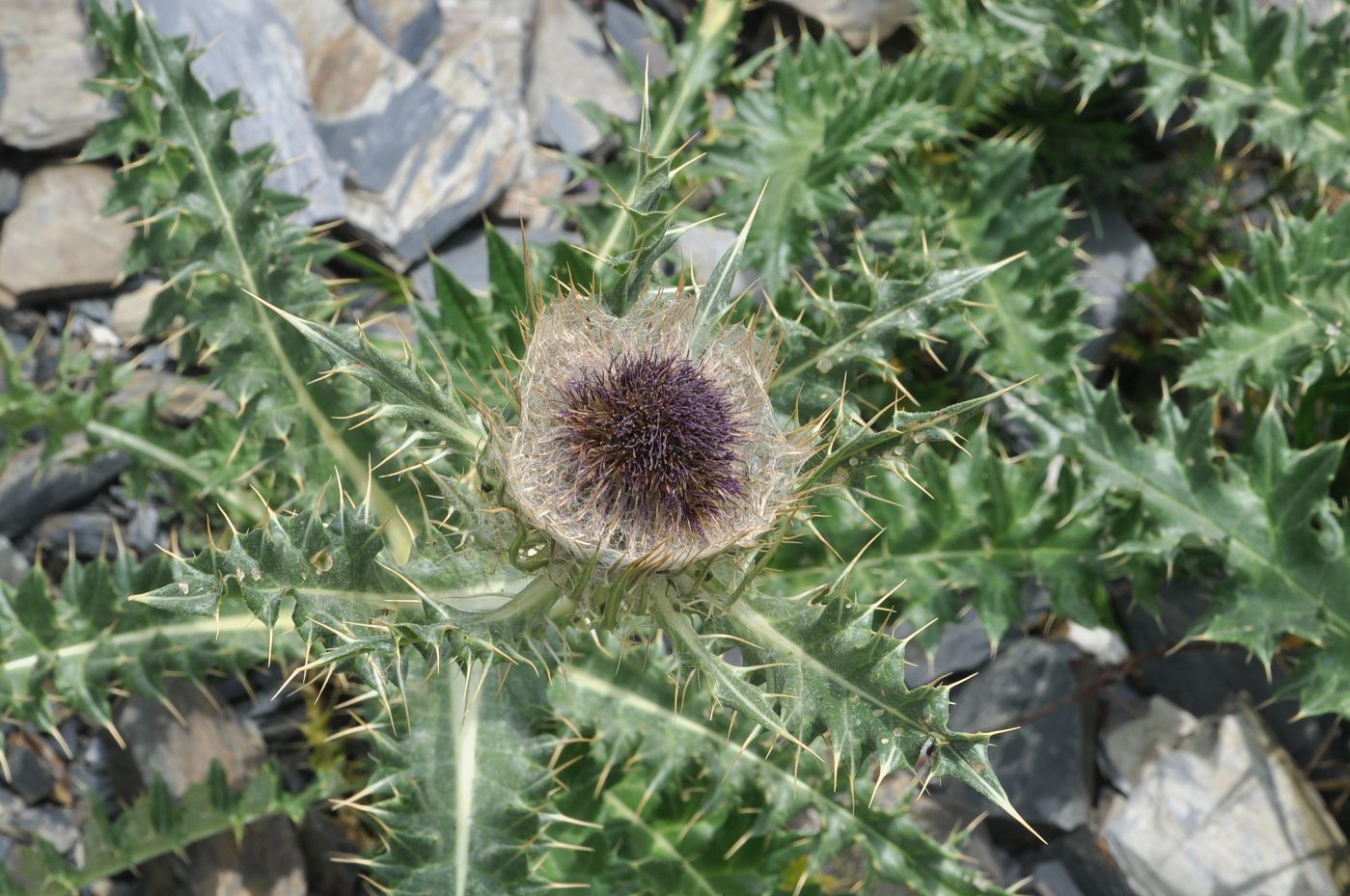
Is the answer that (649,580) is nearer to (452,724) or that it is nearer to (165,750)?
(452,724)

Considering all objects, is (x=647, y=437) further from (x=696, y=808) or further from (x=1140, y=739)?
(x=1140, y=739)

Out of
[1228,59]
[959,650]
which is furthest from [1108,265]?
[959,650]

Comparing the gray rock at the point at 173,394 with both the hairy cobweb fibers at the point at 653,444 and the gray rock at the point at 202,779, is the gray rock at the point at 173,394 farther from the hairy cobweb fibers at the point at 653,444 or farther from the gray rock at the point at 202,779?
the hairy cobweb fibers at the point at 653,444

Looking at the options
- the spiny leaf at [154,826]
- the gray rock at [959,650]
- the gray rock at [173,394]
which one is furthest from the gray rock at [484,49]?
the spiny leaf at [154,826]

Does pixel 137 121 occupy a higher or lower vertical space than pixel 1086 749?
higher

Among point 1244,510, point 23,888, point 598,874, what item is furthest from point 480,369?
point 1244,510

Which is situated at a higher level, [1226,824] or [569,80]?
[569,80]
